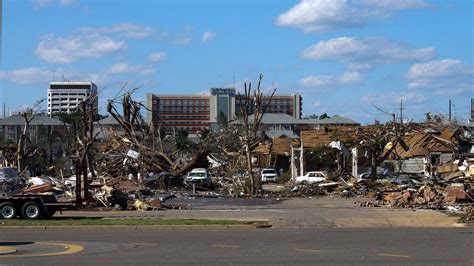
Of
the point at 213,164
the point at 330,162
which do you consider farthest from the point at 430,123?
the point at 213,164

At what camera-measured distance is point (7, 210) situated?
993 inches

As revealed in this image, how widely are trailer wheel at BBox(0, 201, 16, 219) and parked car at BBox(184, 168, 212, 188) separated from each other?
23356mm

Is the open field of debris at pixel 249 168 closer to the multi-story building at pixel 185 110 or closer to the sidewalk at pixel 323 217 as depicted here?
the sidewalk at pixel 323 217

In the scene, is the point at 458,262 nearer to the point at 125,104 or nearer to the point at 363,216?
the point at 363,216

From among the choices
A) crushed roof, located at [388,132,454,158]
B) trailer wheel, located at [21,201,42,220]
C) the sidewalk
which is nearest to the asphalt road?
the sidewalk

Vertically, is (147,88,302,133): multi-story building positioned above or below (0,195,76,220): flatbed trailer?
above

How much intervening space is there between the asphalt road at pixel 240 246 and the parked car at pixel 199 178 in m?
27.3

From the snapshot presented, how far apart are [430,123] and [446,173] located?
49.2 ft

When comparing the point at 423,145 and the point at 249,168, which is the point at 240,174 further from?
the point at 423,145

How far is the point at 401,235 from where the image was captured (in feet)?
61.6

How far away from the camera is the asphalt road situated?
13.4 m

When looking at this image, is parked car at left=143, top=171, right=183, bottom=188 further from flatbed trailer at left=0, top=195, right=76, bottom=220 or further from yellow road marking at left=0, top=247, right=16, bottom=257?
yellow road marking at left=0, top=247, right=16, bottom=257

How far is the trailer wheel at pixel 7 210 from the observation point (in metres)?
25.1

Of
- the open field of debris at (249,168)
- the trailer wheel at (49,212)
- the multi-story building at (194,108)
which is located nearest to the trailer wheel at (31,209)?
the trailer wheel at (49,212)
